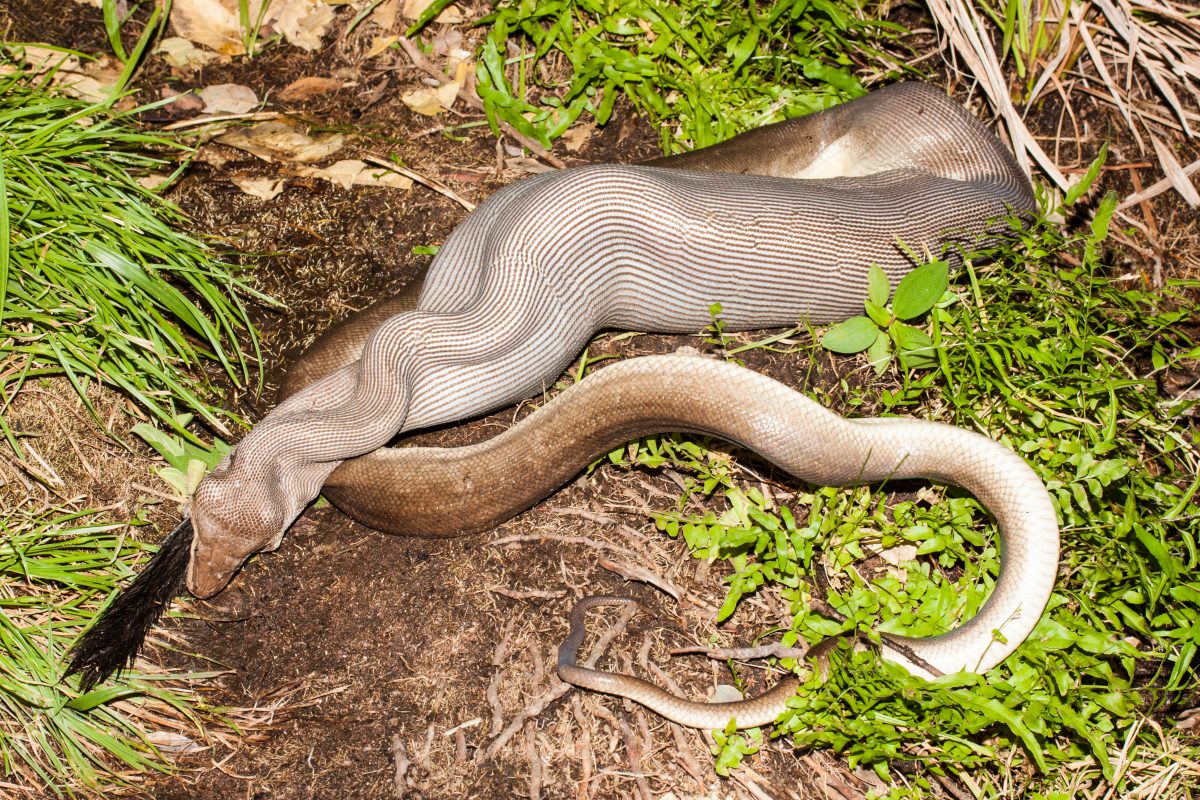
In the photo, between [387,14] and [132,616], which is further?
[387,14]

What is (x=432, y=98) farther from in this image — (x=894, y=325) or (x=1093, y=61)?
(x=1093, y=61)

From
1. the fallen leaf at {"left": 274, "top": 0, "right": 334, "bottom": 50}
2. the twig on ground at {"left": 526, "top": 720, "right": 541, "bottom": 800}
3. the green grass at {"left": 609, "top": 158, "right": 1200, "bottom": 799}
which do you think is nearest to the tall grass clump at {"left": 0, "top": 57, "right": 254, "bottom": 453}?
the fallen leaf at {"left": 274, "top": 0, "right": 334, "bottom": 50}

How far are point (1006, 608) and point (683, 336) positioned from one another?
6.25 ft

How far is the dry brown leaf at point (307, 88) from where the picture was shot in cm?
543

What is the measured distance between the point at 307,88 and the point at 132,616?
10.2ft

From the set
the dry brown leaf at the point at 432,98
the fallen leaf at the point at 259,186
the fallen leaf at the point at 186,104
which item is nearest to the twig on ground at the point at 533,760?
the fallen leaf at the point at 259,186

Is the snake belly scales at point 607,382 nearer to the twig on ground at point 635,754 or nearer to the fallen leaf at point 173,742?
the twig on ground at point 635,754

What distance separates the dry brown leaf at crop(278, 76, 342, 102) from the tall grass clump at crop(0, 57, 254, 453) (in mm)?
1004

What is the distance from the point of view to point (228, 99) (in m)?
5.32

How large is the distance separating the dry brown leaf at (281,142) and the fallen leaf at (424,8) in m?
0.96

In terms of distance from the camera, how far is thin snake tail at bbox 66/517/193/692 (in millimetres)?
3723

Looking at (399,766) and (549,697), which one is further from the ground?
(549,697)

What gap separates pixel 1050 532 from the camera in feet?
12.3

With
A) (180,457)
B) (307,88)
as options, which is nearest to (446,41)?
(307,88)
